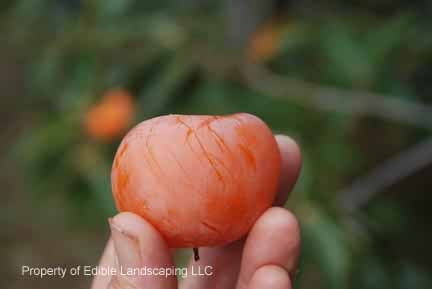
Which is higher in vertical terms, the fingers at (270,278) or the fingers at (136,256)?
the fingers at (136,256)

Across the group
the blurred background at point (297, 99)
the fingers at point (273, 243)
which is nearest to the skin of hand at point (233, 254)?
the fingers at point (273, 243)

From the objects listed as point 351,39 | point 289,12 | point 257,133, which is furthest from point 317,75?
point 257,133

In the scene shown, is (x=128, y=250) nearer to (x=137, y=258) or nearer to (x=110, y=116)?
(x=137, y=258)

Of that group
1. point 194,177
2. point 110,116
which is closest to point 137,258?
point 194,177

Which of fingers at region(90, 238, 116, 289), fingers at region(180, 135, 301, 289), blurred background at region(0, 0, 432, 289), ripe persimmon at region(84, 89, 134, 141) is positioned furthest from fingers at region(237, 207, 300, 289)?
ripe persimmon at region(84, 89, 134, 141)

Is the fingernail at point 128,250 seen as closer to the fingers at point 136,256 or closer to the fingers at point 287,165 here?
the fingers at point 136,256

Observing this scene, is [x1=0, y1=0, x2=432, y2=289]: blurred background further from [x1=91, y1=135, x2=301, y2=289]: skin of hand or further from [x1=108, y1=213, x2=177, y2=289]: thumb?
[x1=108, y1=213, x2=177, y2=289]: thumb

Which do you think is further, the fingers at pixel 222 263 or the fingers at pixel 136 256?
the fingers at pixel 222 263

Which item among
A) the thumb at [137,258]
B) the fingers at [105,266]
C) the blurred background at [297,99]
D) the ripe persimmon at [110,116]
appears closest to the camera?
the thumb at [137,258]
